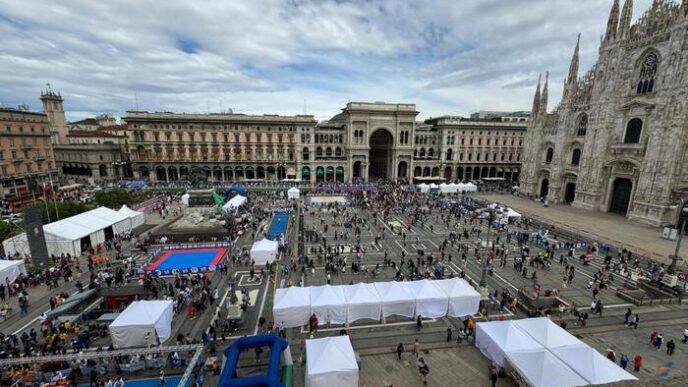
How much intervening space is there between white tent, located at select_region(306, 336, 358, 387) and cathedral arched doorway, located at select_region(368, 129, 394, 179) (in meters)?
63.2

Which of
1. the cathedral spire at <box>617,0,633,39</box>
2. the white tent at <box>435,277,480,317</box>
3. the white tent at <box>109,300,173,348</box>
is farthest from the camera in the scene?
the cathedral spire at <box>617,0,633,39</box>

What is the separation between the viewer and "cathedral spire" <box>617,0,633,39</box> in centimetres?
3803

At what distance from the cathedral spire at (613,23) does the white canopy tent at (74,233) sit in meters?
63.5

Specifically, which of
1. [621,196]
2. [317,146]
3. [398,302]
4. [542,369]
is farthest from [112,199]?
[621,196]

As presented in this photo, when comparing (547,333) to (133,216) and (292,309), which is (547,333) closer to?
(292,309)

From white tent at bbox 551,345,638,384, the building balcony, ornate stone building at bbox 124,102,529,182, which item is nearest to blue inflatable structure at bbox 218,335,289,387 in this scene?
white tent at bbox 551,345,638,384

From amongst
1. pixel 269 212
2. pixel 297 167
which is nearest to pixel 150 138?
pixel 297 167

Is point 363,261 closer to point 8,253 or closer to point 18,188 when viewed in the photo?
point 8,253

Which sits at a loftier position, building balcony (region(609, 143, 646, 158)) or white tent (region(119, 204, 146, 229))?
building balcony (region(609, 143, 646, 158))

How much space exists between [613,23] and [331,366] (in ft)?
180

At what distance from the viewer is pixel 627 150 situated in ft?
127

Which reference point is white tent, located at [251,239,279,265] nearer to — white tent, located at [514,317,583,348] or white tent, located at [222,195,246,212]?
white tent, located at [222,195,246,212]

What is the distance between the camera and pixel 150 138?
209 ft

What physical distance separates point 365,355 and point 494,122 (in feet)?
239
